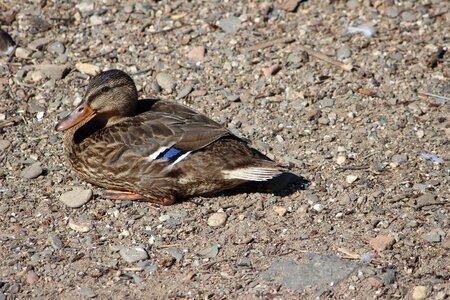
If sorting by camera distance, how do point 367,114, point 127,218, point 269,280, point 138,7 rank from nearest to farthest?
point 269,280 < point 127,218 < point 367,114 < point 138,7

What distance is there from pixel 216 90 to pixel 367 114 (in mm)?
1420

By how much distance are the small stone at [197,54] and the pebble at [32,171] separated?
2141 mm

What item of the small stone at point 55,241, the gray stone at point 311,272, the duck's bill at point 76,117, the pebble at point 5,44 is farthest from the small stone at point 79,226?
the pebble at point 5,44

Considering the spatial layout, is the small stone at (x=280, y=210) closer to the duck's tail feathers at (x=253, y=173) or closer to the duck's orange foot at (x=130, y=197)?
the duck's tail feathers at (x=253, y=173)

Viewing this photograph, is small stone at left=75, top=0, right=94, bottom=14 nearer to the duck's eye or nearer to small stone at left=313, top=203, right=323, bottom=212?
the duck's eye

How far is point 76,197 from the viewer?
700cm

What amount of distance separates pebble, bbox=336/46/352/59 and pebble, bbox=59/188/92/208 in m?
3.06

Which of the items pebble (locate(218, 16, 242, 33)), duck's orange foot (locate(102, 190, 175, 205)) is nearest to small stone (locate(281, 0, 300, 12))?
pebble (locate(218, 16, 242, 33))

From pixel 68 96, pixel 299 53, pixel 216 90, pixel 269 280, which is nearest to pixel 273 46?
pixel 299 53

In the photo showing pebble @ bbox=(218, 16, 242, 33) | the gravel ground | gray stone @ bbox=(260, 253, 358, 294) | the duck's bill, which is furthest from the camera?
pebble @ bbox=(218, 16, 242, 33)

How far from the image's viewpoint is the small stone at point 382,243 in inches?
253

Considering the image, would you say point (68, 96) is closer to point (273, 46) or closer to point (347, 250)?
point (273, 46)

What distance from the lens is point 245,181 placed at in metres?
7.04

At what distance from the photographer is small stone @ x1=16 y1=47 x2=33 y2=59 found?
28.5 feet
